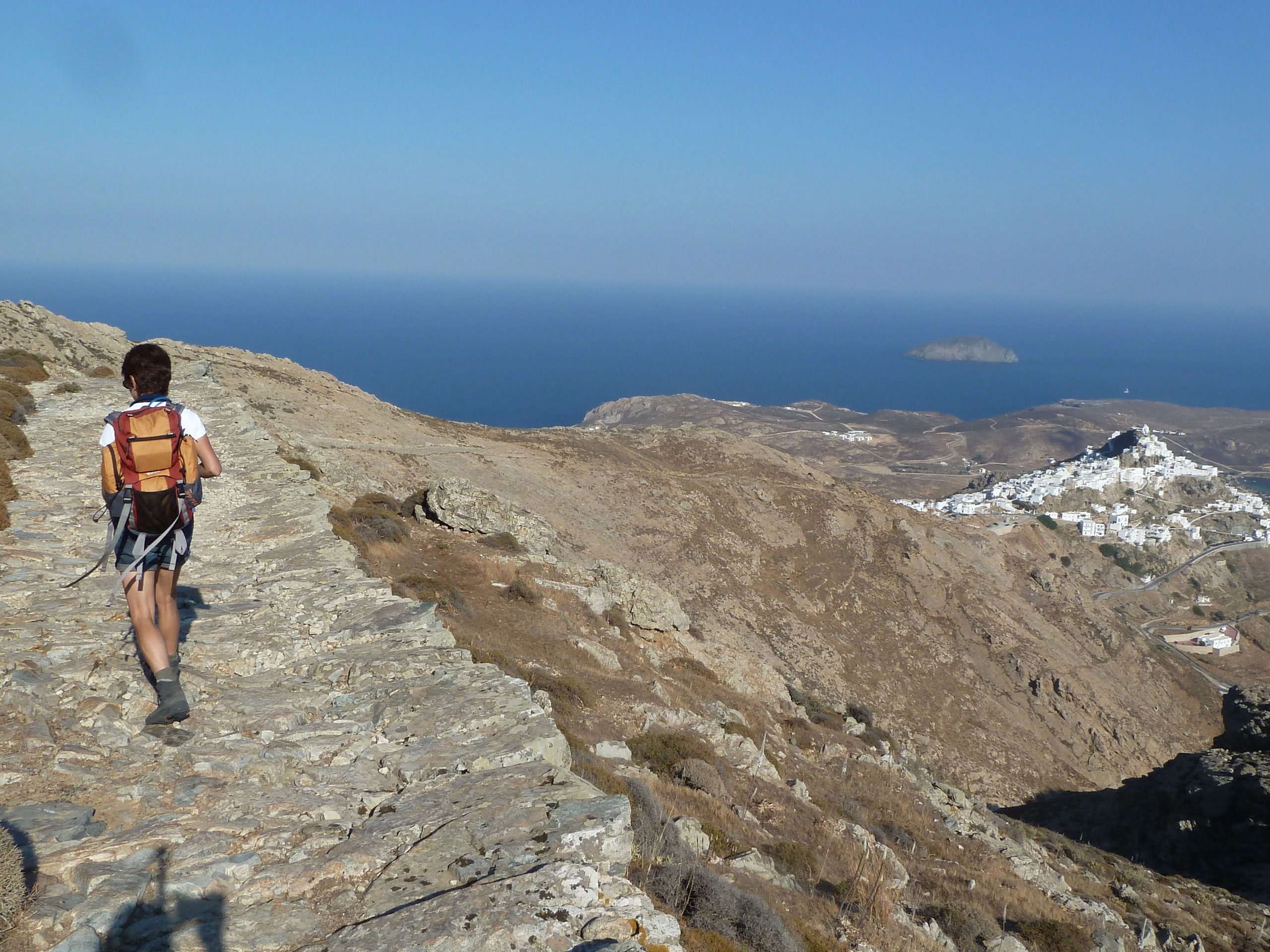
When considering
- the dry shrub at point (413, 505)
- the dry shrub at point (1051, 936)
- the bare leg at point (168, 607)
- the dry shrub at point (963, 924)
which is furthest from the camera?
the dry shrub at point (413, 505)

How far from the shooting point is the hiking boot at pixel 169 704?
521cm

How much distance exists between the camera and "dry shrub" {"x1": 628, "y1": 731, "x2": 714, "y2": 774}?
1042cm

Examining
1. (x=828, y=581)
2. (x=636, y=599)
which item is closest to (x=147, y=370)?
(x=636, y=599)

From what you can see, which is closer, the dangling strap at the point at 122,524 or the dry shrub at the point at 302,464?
the dangling strap at the point at 122,524

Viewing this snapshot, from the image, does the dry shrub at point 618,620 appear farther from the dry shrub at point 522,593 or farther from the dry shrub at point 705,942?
the dry shrub at point 705,942

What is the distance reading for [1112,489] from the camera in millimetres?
107688

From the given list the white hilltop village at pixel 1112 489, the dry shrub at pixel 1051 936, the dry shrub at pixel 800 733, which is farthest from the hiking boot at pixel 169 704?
the white hilltop village at pixel 1112 489

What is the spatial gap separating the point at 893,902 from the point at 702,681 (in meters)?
8.75

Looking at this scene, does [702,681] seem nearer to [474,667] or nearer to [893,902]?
[893,902]

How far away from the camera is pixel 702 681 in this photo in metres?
17.5

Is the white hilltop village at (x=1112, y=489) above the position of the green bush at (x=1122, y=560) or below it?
above

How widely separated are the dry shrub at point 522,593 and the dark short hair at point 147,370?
33.3 ft

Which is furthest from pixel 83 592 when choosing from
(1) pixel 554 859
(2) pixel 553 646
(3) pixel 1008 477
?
(3) pixel 1008 477

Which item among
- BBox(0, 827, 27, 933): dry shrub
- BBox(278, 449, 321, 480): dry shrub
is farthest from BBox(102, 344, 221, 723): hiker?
BBox(278, 449, 321, 480): dry shrub
